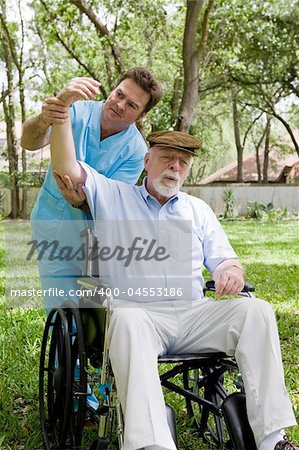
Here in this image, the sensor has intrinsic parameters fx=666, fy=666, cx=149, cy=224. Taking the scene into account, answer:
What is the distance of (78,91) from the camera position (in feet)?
7.23

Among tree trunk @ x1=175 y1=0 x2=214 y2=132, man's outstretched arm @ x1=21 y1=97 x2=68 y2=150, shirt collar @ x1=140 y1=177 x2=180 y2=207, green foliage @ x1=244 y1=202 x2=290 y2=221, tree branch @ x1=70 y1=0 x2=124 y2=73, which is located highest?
tree branch @ x1=70 y1=0 x2=124 y2=73

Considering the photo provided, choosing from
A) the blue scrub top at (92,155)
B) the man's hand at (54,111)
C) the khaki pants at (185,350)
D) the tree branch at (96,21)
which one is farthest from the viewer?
the tree branch at (96,21)

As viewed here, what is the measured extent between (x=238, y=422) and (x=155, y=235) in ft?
2.53

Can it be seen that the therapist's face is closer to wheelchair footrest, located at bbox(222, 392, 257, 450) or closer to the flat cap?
the flat cap

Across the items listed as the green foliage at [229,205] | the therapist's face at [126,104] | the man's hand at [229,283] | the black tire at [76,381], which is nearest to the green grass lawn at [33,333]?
the black tire at [76,381]

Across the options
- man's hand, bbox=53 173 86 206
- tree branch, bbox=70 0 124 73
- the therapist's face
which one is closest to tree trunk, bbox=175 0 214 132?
tree branch, bbox=70 0 124 73

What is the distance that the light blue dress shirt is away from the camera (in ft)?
7.82

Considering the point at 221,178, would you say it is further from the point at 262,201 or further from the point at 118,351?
the point at 118,351

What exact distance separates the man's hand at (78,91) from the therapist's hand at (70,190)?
29 centimetres

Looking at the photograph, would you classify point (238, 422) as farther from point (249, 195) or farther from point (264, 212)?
point (249, 195)

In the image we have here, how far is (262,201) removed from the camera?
53.1 feet

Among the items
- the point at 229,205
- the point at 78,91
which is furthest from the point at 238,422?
the point at 229,205

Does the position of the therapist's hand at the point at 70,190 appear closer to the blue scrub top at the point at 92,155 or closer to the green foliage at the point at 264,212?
the blue scrub top at the point at 92,155

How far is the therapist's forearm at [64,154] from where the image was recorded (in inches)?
92.0
